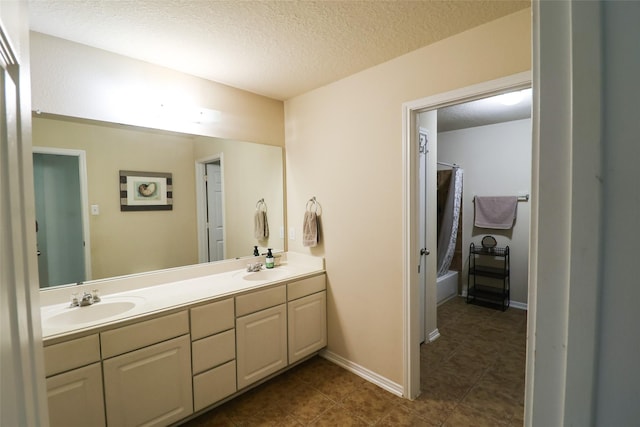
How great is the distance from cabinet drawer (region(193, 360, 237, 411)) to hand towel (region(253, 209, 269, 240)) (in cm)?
114

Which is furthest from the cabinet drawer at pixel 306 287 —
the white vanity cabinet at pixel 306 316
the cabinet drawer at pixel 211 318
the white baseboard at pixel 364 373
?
the white baseboard at pixel 364 373

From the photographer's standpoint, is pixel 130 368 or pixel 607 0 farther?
pixel 130 368

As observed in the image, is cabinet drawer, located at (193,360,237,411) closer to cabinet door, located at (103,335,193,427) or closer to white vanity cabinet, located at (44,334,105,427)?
cabinet door, located at (103,335,193,427)

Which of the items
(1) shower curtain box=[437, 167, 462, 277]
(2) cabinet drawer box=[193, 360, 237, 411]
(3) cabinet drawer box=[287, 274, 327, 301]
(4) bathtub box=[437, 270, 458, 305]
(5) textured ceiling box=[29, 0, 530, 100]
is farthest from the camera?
(1) shower curtain box=[437, 167, 462, 277]

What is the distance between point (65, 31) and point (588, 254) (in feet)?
8.01

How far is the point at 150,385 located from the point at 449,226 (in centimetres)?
379

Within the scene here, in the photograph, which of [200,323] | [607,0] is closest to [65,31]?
[200,323]

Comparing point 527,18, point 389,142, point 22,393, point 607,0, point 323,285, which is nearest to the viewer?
point 607,0

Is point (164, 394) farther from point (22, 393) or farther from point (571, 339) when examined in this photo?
point (571, 339)

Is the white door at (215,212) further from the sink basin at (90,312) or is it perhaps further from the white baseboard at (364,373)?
the white baseboard at (364,373)

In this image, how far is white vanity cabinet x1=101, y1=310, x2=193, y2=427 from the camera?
4.96ft

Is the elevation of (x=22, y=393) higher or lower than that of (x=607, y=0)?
lower

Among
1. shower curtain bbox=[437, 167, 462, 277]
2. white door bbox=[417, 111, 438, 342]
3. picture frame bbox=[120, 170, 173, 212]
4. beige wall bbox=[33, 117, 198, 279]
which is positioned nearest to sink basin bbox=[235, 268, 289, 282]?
beige wall bbox=[33, 117, 198, 279]

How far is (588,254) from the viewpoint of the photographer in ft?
1.10
